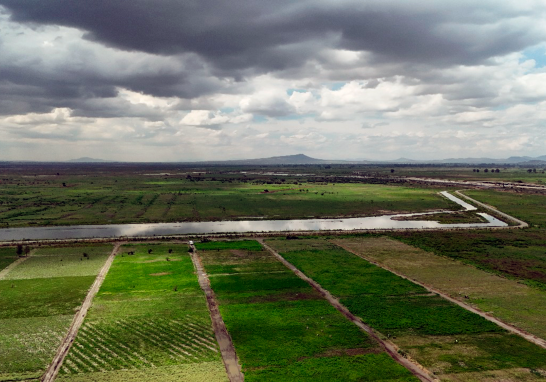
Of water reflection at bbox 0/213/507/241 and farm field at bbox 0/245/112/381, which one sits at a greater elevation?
water reflection at bbox 0/213/507/241

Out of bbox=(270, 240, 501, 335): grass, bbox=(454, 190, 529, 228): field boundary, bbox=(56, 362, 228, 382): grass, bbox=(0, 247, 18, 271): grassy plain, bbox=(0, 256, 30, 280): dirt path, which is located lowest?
bbox=(56, 362, 228, 382): grass

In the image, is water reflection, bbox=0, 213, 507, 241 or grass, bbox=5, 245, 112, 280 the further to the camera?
water reflection, bbox=0, 213, 507, 241

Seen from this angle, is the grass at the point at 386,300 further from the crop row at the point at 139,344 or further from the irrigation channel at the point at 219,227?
the irrigation channel at the point at 219,227

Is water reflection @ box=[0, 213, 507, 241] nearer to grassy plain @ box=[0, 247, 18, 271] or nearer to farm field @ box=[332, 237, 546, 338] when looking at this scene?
grassy plain @ box=[0, 247, 18, 271]

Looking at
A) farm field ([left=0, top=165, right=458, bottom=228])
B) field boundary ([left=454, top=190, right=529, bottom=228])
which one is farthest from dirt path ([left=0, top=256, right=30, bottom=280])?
field boundary ([left=454, top=190, right=529, bottom=228])

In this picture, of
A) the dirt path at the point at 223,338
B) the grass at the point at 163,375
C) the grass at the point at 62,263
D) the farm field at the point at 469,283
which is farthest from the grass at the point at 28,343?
the farm field at the point at 469,283

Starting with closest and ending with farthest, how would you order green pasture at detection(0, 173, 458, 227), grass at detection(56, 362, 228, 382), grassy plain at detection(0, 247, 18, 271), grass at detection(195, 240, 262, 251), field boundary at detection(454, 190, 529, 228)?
grass at detection(56, 362, 228, 382) → grassy plain at detection(0, 247, 18, 271) → grass at detection(195, 240, 262, 251) → field boundary at detection(454, 190, 529, 228) → green pasture at detection(0, 173, 458, 227)
